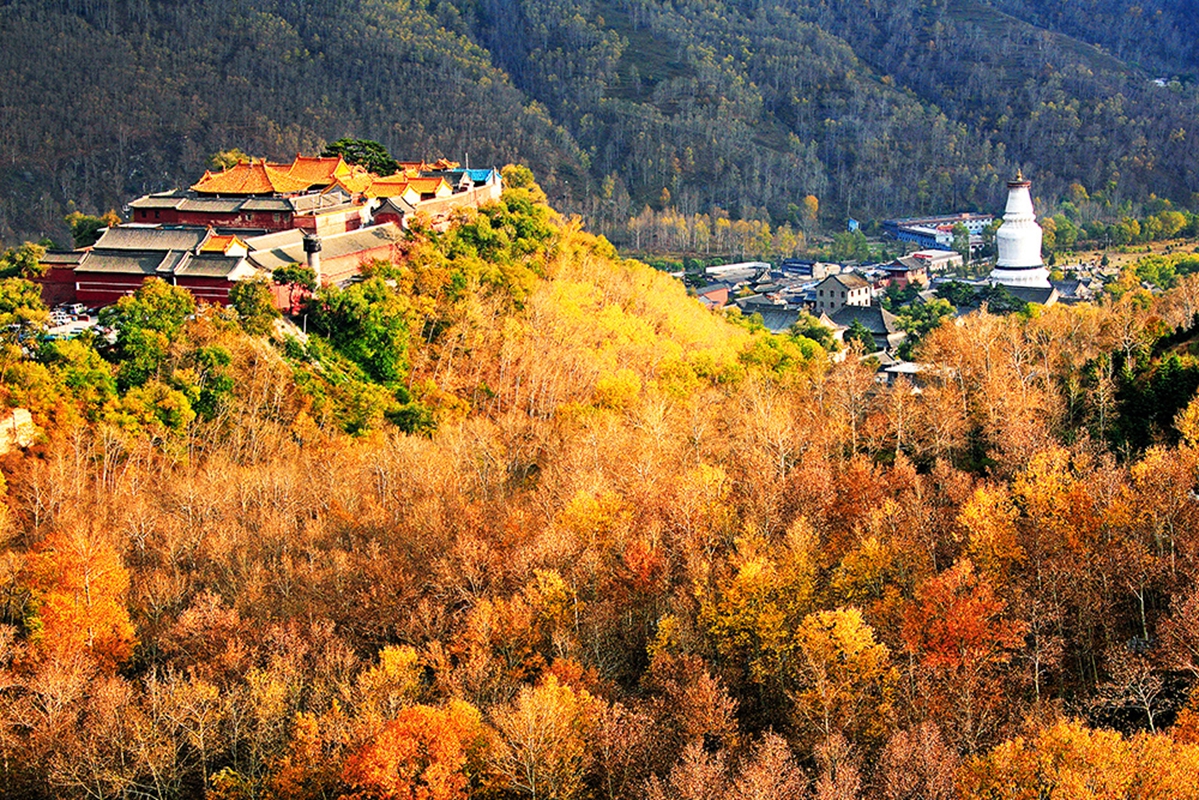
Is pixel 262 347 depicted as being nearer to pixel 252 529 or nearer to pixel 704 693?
pixel 252 529

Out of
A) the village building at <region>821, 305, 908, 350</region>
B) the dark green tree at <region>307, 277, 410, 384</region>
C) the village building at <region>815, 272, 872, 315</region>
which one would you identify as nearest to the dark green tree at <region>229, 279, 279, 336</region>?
the dark green tree at <region>307, 277, 410, 384</region>

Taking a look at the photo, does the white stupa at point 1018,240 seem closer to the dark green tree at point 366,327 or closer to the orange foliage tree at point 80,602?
the dark green tree at point 366,327

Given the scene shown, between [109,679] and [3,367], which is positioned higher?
[3,367]

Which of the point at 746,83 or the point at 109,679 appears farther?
the point at 746,83

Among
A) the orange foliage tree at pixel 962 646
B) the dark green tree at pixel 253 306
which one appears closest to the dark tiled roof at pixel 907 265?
the dark green tree at pixel 253 306

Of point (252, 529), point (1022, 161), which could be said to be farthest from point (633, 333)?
point (1022, 161)

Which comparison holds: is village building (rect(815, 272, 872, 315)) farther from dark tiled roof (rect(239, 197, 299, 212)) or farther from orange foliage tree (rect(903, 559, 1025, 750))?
orange foliage tree (rect(903, 559, 1025, 750))
